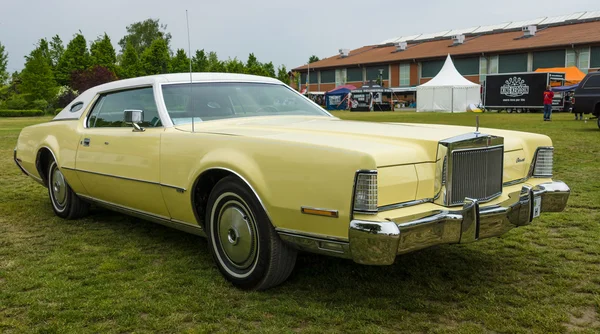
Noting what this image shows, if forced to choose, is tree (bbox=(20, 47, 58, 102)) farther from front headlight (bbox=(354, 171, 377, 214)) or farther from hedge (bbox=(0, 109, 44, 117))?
front headlight (bbox=(354, 171, 377, 214))

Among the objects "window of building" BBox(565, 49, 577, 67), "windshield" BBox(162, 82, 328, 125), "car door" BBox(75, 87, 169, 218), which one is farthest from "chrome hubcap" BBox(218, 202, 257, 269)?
"window of building" BBox(565, 49, 577, 67)

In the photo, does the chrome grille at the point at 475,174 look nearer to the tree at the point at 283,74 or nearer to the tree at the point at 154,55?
the tree at the point at 154,55

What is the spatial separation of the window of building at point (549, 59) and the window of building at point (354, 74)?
18691mm

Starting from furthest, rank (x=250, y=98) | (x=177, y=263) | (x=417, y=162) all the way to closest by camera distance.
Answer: (x=250, y=98) → (x=177, y=263) → (x=417, y=162)

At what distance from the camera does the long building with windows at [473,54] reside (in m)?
43.3

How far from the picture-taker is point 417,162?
304cm

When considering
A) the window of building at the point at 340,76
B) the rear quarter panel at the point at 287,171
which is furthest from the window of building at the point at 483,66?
the rear quarter panel at the point at 287,171

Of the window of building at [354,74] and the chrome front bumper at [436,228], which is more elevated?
the window of building at [354,74]

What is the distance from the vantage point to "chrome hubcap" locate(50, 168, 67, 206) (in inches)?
218

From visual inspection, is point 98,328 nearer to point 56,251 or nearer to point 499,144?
point 56,251

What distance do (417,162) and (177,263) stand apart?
2.01m

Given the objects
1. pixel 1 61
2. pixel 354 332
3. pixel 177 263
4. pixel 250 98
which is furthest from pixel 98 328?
pixel 1 61

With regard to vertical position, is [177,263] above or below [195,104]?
below

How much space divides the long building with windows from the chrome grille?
44.1m
